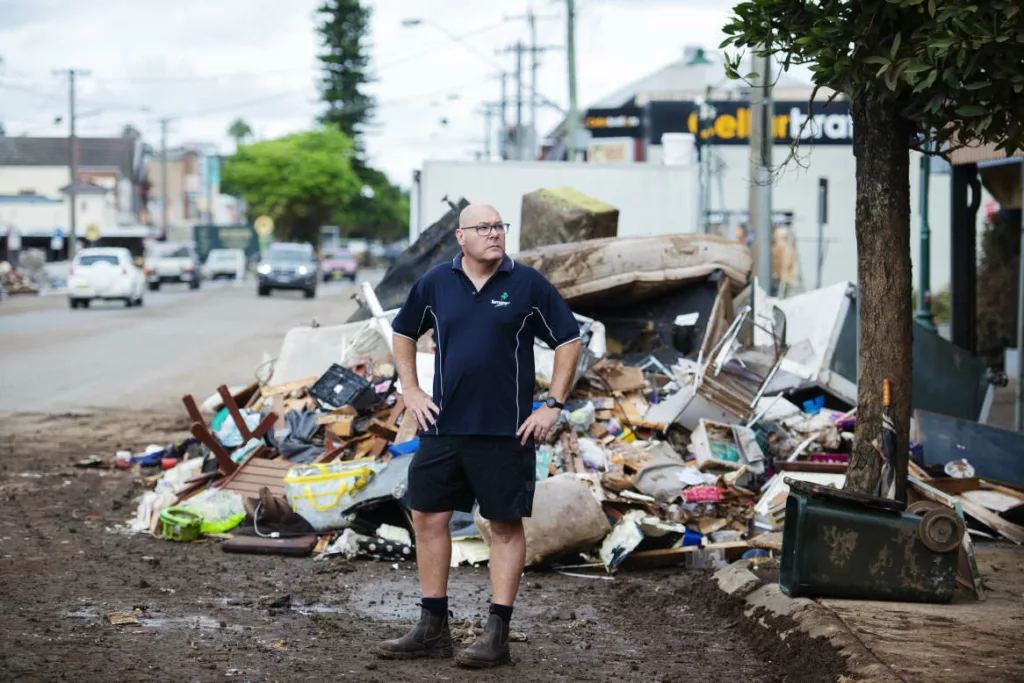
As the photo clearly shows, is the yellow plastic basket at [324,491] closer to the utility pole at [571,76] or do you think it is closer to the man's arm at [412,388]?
the man's arm at [412,388]

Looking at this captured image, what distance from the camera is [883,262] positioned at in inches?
268

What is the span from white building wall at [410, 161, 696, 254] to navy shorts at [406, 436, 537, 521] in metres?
14.5

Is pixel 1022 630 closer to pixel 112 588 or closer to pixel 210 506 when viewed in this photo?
pixel 112 588

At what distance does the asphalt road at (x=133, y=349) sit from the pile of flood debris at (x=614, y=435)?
11.0 ft

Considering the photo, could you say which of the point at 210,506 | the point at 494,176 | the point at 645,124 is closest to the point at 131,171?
the point at 645,124

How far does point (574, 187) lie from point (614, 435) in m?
11.0

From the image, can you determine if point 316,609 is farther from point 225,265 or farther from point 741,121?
point 225,265

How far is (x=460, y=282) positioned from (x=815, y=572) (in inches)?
89.8

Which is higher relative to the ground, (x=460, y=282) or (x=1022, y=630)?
(x=460, y=282)

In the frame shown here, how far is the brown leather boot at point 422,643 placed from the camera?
535 cm

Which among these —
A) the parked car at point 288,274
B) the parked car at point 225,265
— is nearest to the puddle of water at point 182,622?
the parked car at point 288,274

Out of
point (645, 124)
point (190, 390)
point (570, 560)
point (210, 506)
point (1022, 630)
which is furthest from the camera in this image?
point (645, 124)

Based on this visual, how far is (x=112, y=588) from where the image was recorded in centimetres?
676

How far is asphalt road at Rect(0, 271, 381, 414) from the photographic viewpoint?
16.4 metres
